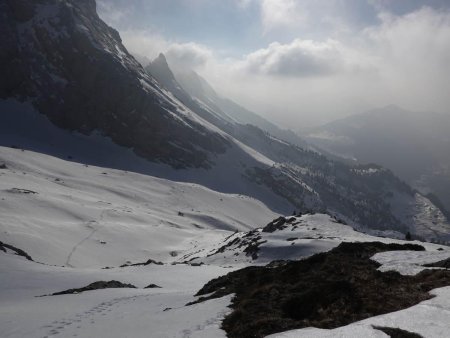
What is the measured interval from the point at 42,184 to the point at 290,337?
113 meters

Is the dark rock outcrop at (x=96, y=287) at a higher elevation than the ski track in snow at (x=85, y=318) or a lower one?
lower

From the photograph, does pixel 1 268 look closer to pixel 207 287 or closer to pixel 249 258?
pixel 207 287

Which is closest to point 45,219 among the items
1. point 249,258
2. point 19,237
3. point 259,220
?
point 19,237

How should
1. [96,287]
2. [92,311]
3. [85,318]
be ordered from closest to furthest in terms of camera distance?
[85,318] → [92,311] → [96,287]

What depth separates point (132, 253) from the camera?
7412 cm

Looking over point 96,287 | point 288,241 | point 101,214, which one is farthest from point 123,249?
point 96,287

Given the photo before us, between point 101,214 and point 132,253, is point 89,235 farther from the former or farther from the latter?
point 101,214

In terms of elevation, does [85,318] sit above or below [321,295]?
below

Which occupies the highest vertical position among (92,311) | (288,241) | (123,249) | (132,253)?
(288,241)

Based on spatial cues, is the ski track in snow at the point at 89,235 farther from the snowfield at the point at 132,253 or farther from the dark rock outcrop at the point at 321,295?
the dark rock outcrop at the point at 321,295

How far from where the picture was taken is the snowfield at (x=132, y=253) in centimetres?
1656

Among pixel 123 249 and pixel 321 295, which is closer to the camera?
pixel 321 295

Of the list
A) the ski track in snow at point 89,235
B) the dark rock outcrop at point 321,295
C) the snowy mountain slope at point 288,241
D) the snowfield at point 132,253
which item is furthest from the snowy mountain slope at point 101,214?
the dark rock outcrop at point 321,295

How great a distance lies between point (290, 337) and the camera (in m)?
12.6
